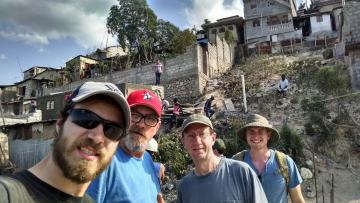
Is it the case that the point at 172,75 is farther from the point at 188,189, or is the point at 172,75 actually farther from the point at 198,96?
the point at 188,189

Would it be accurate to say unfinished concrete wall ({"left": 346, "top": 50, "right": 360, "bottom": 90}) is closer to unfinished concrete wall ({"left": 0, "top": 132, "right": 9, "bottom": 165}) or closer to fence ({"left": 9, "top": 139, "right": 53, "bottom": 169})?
fence ({"left": 9, "top": 139, "right": 53, "bottom": 169})

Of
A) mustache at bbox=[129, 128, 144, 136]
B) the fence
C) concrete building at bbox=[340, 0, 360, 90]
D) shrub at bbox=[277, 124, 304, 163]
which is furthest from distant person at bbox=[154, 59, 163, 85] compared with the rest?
mustache at bbox=[129, 128, 144, 136]

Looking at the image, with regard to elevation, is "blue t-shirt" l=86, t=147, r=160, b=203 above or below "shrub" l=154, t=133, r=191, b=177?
above

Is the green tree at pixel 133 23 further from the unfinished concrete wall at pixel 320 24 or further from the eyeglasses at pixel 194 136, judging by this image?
the eyeglasses at pixel 194 136

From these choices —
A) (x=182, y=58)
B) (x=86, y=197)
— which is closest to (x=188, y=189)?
(x=86, y=197)

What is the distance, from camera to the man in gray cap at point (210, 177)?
8.80ft

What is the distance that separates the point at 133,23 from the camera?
29266 mm

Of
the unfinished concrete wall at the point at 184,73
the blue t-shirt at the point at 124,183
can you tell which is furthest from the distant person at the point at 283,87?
the blue t-shirt at the point at 124,183

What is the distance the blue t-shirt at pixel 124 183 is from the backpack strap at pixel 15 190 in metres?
0.81

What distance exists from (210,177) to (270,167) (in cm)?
114

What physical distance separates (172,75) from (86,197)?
770 inches

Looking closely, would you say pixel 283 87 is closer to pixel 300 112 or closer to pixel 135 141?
pixel 300 112

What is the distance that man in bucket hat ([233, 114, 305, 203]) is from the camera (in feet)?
11.9

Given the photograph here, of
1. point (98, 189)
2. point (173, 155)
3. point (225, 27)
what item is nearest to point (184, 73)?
point (173, 155)
